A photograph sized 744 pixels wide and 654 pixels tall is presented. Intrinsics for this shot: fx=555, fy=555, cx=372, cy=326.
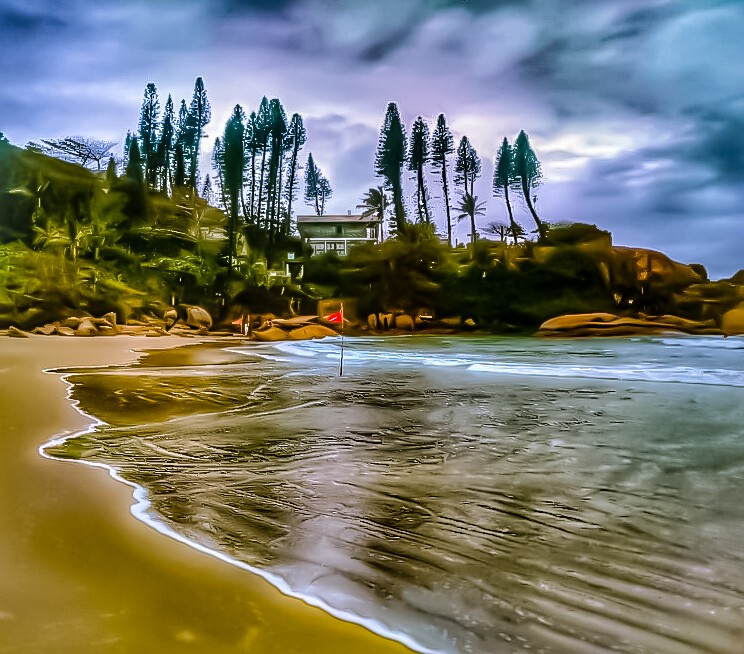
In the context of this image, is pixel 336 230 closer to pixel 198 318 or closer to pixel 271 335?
pixel 198 318

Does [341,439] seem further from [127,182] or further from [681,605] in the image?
[127,182]

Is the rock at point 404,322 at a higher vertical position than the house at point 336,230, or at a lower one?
lower

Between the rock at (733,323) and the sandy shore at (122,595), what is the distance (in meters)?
15.9

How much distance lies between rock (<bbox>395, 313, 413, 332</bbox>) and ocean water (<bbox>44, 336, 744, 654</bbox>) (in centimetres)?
1307

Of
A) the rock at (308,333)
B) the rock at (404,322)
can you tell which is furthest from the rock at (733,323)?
the rock at (308,333)

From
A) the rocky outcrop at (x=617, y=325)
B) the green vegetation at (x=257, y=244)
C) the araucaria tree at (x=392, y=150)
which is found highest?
the araucaria tree at (x=392, y=150)

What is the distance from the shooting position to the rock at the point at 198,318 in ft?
44.8

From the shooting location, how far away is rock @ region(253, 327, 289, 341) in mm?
11922

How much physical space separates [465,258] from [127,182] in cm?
1032

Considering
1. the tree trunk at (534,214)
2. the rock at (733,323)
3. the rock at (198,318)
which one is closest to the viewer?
the rock at (198,318)

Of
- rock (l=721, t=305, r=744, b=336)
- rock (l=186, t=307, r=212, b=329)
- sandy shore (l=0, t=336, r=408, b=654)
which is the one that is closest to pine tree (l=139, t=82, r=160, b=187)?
rock (l=186, t=307, r=212, b=329)

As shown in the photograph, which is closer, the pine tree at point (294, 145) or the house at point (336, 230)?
the pine tree at point (294, 145)

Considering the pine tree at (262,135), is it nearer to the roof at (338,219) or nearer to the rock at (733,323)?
the roof at (338,219)

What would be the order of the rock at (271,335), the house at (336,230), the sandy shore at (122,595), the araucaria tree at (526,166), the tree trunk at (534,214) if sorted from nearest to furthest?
the sandy shore at (122,595), the rock at (271,335), the tree trunk at (534,214), the araucaria tree at (526,166), the house at (336,230)
